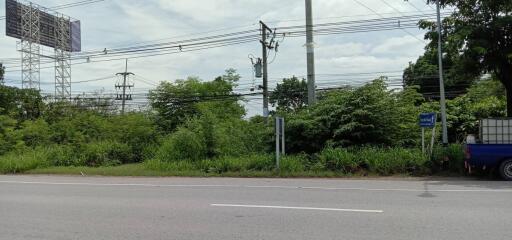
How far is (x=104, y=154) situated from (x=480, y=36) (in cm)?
1897

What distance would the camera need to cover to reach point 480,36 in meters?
17.8

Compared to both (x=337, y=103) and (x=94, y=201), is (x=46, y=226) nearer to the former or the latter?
(x=94, y=201)

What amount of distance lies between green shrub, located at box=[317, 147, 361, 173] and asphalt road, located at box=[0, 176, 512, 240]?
152 inches

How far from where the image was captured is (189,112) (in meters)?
38.7

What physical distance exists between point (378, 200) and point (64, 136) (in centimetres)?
2425

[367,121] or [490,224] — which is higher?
[367,121]

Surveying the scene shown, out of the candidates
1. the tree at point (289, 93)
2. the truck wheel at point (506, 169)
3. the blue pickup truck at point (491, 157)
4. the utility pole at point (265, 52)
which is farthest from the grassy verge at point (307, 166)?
the tree at point (289, 93)

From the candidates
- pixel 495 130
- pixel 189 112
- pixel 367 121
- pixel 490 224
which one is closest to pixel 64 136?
pixel 189 112

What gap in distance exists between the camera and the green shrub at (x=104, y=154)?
2645cm

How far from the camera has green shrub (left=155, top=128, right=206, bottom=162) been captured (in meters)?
22.8

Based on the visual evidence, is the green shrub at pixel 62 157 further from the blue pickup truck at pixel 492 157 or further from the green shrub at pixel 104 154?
the blue pickup truck at pixel 492 157

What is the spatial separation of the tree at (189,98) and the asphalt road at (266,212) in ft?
72.8

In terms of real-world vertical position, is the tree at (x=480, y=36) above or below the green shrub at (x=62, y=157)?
above

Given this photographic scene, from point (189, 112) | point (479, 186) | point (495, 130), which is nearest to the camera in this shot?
point (479, 186)
